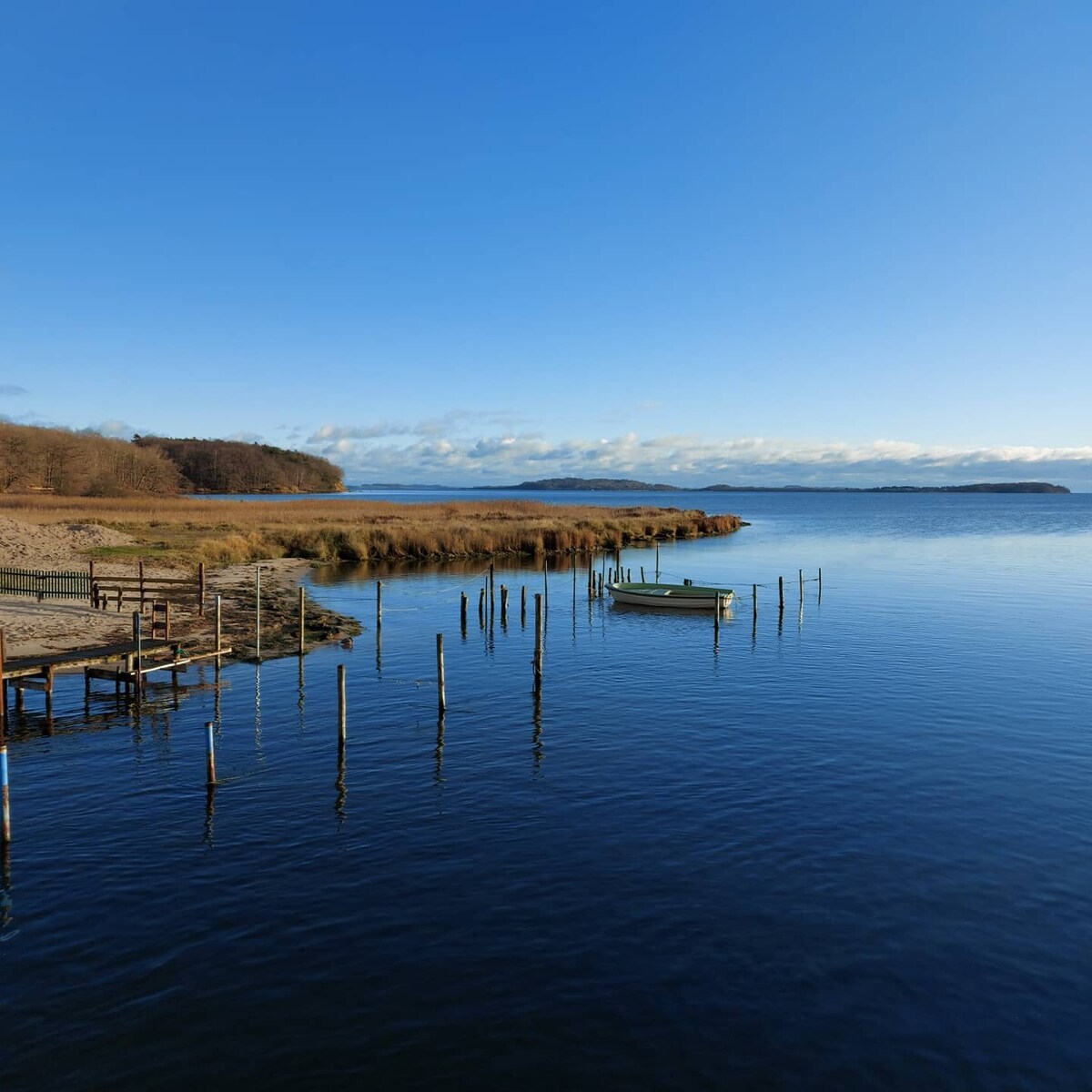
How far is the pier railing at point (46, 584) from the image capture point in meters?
37.2

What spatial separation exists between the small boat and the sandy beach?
15.5 meters

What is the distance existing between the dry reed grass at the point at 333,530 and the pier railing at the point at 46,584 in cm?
1121

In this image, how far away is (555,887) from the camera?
14203 mm

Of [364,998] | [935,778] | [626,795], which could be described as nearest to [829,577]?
[935,778]

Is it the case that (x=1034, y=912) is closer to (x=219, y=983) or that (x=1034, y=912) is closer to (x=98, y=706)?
(x=219, y=983)

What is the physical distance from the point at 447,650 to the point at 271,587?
683 inches

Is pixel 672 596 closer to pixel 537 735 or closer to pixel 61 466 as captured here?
pixel 537 735

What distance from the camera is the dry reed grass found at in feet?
208

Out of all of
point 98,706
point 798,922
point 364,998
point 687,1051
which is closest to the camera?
point 687,1051

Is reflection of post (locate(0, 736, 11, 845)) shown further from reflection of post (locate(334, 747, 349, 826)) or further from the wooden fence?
the wooden fence

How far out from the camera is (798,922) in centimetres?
1320

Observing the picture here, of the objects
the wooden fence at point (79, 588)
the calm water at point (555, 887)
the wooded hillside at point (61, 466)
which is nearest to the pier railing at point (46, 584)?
the wooden fence at point (79, 588)

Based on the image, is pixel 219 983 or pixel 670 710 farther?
pixel 670 710

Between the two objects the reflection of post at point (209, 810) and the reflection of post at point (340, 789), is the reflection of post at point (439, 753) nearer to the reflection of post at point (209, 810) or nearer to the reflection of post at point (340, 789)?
the reflection of post at point (340, 789)
